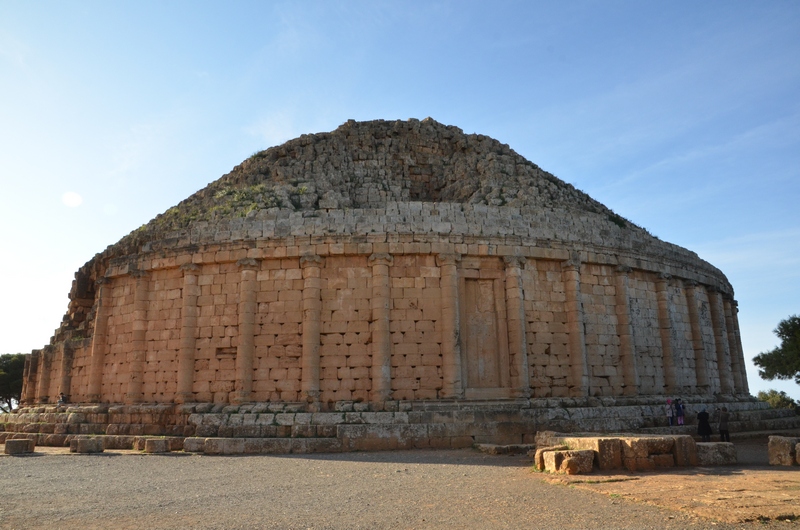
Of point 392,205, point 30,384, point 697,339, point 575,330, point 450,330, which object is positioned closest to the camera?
point 450,330

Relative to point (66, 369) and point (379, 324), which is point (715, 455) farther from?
point (66, 369)

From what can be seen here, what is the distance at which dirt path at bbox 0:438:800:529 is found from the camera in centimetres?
775

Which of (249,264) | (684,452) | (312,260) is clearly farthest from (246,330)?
(684,452)

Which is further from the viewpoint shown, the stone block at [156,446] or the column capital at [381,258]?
the column capital at [381,258]

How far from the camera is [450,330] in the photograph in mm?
18203

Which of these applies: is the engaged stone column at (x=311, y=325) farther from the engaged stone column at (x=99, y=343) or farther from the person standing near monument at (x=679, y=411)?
the person standing near monument at (x=679, y=411)

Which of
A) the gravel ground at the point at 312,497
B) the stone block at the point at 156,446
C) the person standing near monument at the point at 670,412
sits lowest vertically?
the gravel ground at the point at 312,497

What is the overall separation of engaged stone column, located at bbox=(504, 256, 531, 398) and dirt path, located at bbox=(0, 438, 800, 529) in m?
4.55

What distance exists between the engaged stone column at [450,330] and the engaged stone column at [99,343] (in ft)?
40.7

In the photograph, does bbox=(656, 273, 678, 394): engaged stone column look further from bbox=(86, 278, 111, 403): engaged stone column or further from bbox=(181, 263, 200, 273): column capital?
bbox=(86, 278, 111, 403): engaged stone column

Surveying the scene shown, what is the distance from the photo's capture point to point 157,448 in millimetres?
16406

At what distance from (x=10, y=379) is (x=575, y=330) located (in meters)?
43.8

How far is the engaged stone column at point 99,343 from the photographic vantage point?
21.3m

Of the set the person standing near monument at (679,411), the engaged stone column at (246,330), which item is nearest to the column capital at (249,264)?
the engaged stone column at (246,330)
